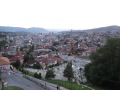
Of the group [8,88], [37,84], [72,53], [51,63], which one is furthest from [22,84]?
[72,53]

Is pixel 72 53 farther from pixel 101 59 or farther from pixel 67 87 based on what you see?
pixel 67 87

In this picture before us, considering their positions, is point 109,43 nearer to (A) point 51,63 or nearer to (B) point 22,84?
(B) point 22,84

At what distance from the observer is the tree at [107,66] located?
21406mm

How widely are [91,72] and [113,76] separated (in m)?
2.00

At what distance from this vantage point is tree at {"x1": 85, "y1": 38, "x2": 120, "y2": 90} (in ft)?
70.2

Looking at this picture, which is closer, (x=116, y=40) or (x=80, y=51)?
(x=116, y=40)

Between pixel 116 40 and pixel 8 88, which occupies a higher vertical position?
pixel 116 40

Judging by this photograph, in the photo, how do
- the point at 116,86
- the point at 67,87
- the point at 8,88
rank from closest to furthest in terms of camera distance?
the point at 8,88 < the point at 67,87 < the point at 116,86

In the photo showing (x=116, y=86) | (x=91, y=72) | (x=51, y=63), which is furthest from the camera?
(x=51, y=63)

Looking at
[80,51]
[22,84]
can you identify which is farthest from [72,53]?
[22,84]

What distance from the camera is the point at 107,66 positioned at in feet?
72.6

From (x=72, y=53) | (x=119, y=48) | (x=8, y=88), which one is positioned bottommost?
(x=72, y=53)

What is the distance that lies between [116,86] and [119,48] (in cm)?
298

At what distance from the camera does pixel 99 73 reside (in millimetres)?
22281
